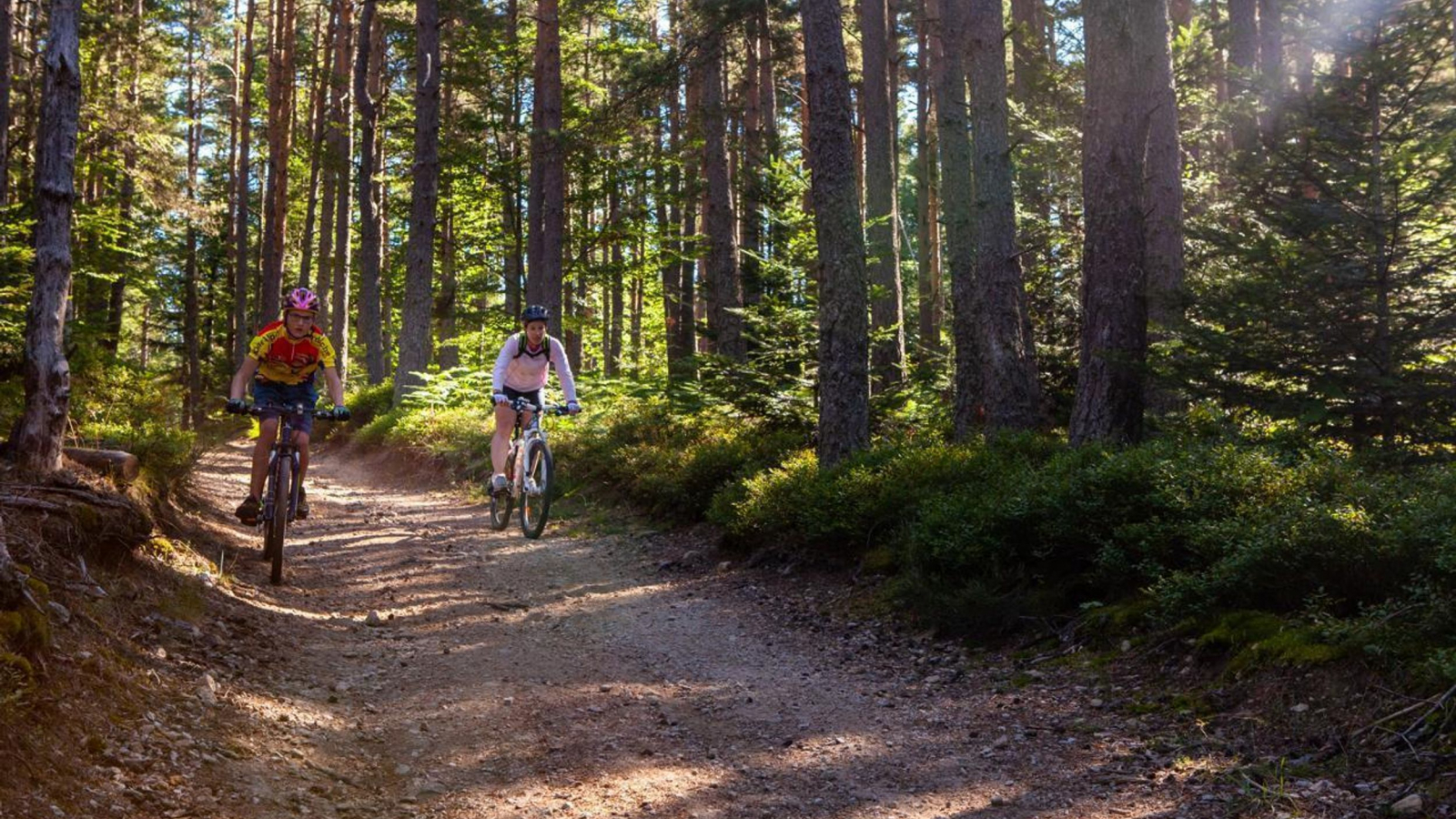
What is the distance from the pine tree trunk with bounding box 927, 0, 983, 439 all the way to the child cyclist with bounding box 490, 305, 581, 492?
17.3ft

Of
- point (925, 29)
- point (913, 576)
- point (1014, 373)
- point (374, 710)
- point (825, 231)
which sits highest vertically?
point (925, 29)

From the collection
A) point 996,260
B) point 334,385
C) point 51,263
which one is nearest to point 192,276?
point 334,385

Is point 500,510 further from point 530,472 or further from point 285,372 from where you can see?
point 285,372

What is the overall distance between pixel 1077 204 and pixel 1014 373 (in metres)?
9.17

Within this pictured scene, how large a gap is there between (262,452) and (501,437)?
3176 millimetres

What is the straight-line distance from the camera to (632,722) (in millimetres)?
5488

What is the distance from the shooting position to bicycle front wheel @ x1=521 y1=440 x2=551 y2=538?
10625mm

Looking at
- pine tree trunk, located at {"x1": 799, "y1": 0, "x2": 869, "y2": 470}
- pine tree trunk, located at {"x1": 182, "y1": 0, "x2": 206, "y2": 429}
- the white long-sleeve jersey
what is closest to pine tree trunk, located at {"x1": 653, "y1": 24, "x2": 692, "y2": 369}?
the white long-sleeve jersey

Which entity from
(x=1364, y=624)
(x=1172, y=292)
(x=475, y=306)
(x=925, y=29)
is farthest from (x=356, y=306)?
(x=1364, y=624)

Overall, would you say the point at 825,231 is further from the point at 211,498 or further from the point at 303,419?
the point at 211,498

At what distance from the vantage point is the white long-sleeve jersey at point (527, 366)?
34.4 feet

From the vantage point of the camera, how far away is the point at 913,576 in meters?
7.42

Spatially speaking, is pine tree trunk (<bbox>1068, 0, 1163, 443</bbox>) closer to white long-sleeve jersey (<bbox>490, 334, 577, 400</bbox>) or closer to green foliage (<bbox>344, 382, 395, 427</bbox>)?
white long-sleeve jersey (<bbox>490, 334, 577, 400</bbox>)

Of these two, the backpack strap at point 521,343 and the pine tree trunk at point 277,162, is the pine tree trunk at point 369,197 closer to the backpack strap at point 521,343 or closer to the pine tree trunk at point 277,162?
the pine tree trunk at point 277,162
